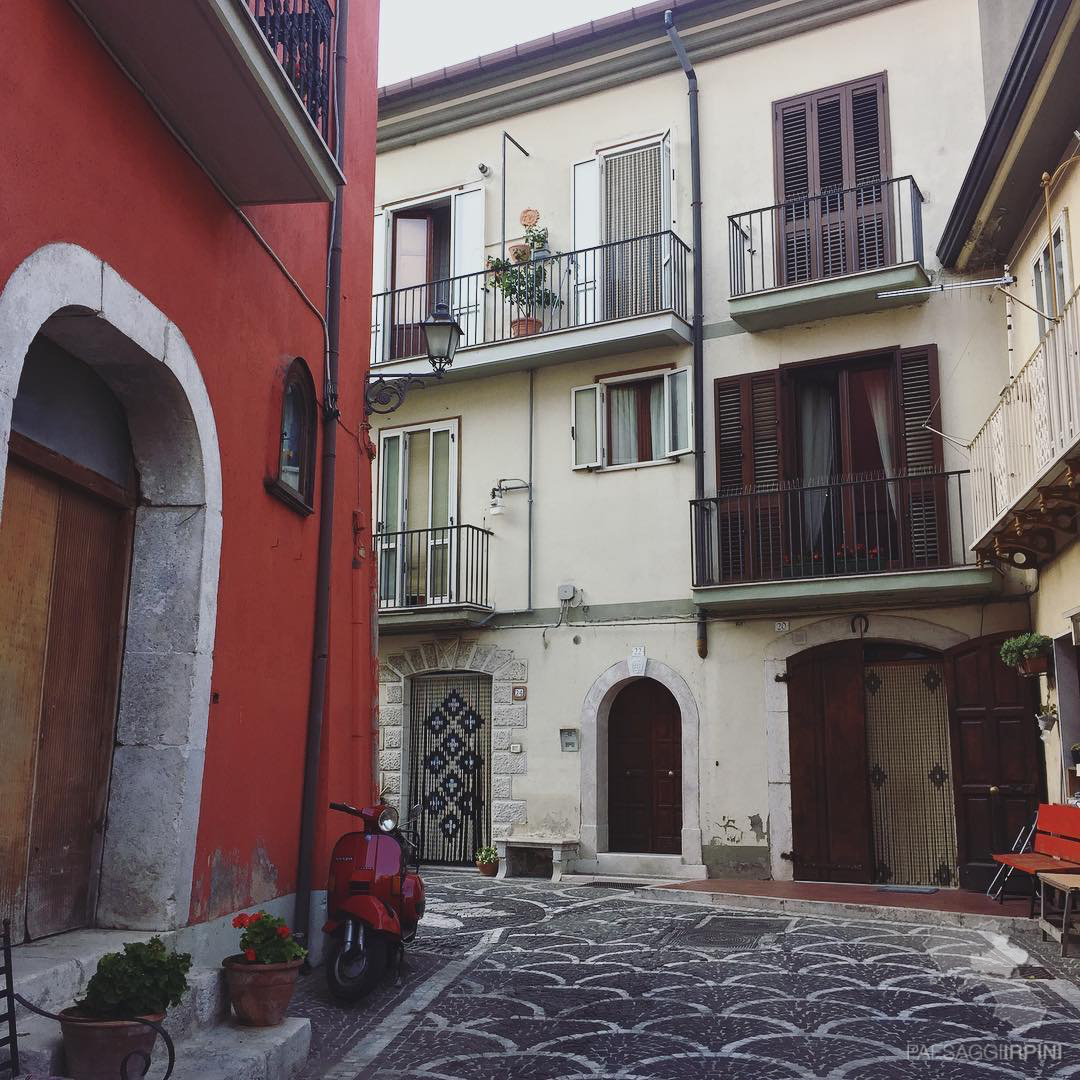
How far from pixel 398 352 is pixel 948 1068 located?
41.1 ft

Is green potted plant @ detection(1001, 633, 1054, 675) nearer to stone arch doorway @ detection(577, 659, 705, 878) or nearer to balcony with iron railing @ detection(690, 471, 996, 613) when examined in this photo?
balcony with iron railing @ detection(690, 471, 996, 613)

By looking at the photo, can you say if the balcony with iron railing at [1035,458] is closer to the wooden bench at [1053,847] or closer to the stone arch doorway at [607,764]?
the wooden bench at [1053,847]

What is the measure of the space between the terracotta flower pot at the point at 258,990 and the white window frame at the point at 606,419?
9.33 meters

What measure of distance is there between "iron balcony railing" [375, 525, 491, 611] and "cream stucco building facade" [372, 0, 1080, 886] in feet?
0.16

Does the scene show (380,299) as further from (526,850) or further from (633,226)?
(526,850)

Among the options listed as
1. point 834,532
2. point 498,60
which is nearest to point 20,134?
point 834,532

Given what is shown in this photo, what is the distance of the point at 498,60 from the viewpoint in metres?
15.6

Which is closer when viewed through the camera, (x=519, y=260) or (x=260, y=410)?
(x=260, y=410)

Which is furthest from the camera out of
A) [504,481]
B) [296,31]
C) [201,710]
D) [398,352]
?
[398,352]

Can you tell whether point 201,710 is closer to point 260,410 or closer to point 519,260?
point 260,410

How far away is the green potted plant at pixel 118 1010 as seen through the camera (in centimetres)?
413

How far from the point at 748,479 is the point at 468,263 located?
534cm

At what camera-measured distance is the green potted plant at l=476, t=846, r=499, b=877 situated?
13961 millimetres

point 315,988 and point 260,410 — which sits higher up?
point 260,410
